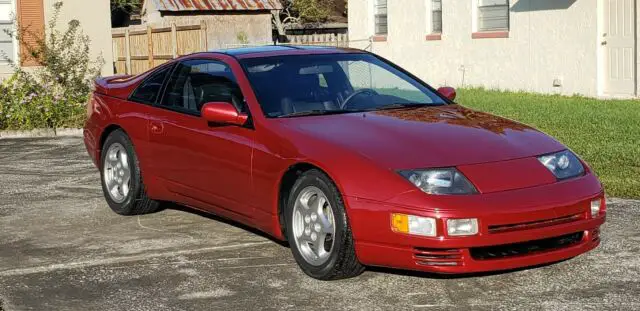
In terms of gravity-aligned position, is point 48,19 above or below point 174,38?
above

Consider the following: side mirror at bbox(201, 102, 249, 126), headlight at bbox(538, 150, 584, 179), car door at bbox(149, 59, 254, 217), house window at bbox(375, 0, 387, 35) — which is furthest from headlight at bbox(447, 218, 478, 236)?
house window at bbox(375, 0, 387, 35)

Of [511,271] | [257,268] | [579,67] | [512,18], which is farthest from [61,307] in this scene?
[512,18]

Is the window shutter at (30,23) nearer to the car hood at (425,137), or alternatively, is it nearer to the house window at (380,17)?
the house window at (380,17)

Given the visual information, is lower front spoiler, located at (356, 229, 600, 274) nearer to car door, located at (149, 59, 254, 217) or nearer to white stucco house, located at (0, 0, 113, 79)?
car door, located at (149, 59, 254, 217)

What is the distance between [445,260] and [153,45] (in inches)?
799

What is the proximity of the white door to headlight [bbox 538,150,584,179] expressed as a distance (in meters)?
13.3

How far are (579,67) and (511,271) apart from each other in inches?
580

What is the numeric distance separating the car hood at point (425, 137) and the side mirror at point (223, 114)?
38 cm

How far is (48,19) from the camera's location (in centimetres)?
1895

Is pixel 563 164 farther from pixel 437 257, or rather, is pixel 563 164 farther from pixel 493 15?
pixel 493 15

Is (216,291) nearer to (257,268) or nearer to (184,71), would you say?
Answer: (257,268)

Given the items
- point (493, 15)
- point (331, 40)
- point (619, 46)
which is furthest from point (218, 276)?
point (331, 40)

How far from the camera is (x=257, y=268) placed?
Result: 23.5ft

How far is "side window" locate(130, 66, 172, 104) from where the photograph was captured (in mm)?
8820
